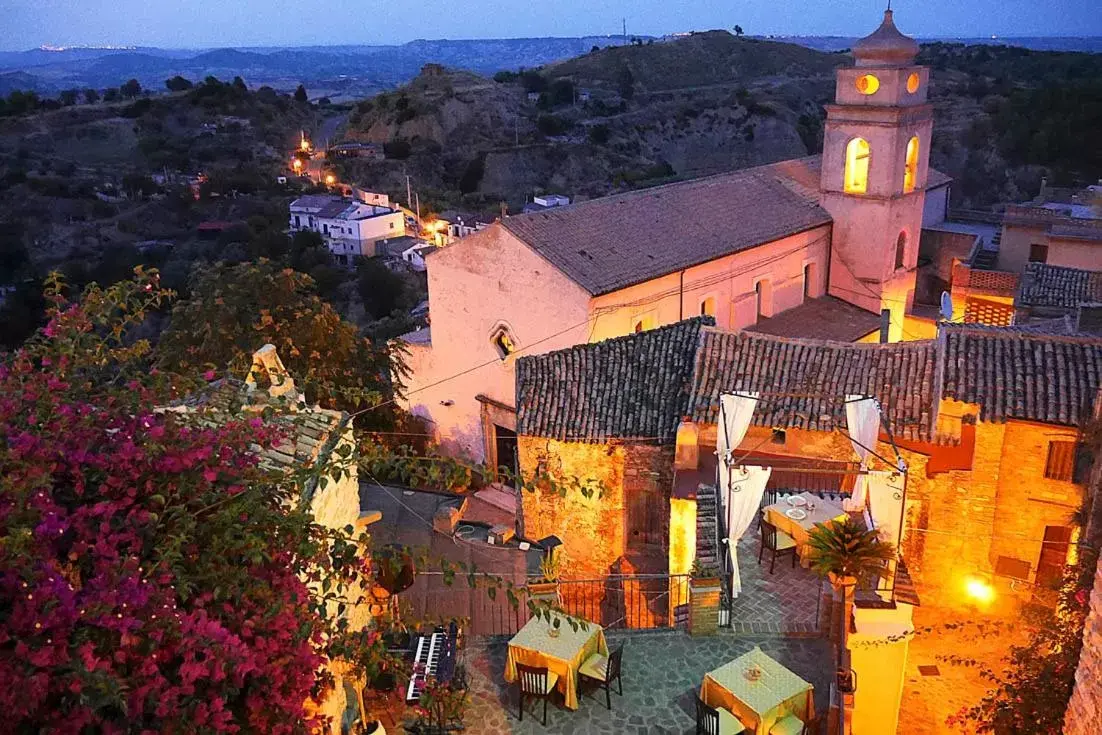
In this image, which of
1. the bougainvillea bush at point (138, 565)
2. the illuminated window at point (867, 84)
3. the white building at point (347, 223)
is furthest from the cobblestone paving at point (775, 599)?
the white building at point (347, 223)

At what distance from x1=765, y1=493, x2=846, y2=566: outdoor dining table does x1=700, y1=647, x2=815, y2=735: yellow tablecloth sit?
336cm

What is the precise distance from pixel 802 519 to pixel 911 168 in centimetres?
2030

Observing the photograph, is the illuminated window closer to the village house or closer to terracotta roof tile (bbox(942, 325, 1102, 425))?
the village house

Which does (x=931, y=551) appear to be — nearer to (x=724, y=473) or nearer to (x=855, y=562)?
(x=724, y=473)

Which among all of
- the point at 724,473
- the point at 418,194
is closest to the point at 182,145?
the point at 418,194

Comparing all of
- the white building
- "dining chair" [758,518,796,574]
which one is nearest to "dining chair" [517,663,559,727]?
"dining chair" [758,518,796,574]

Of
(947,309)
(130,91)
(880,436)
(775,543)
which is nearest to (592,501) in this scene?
(775,543)

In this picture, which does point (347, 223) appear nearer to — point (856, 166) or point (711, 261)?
point (856, 166)

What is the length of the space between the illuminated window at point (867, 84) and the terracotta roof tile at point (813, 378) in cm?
1464

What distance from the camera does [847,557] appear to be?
Result: 393 inches

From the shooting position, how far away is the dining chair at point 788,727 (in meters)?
8.81

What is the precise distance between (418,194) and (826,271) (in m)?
45.4

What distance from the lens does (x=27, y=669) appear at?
394cm

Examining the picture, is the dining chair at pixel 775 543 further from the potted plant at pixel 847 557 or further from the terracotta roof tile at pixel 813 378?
the potted plant at pixel 847 557
